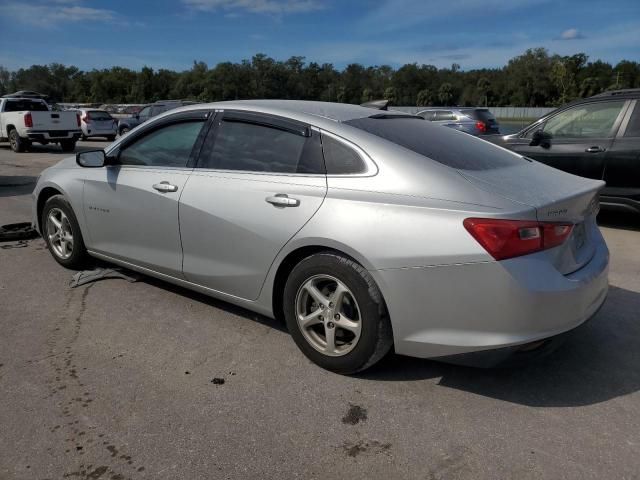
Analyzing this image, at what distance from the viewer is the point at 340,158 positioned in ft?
10.5

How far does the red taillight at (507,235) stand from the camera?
2615mm

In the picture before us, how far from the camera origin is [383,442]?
262 cm

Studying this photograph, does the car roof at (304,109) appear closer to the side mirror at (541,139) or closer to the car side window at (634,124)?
the side mirror at (541,139)

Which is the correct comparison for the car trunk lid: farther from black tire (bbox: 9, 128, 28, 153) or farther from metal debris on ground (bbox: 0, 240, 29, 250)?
black tire (bbox: 9, 128, 28, 153)

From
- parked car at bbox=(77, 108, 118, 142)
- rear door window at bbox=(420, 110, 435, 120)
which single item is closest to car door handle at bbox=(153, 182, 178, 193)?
rear door window at bbox=(420, 110, 435, 120)

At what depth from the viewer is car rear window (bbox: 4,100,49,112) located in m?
19.4

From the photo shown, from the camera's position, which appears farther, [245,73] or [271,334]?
[245,73]

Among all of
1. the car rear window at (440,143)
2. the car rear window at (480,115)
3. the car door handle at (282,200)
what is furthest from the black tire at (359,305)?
the car rear window at (480,115)

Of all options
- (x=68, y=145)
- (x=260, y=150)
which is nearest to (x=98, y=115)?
(x=68, y=145)

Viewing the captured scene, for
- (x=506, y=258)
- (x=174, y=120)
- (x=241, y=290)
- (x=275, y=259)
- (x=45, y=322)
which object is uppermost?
(x=174, y=120)

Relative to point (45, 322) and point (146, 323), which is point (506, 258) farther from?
point (45, 322)

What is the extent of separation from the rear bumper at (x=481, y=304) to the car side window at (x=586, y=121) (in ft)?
16.1

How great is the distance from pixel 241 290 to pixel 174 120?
1458 mm

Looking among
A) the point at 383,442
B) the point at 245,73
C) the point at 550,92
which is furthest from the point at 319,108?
the point at 550,92
